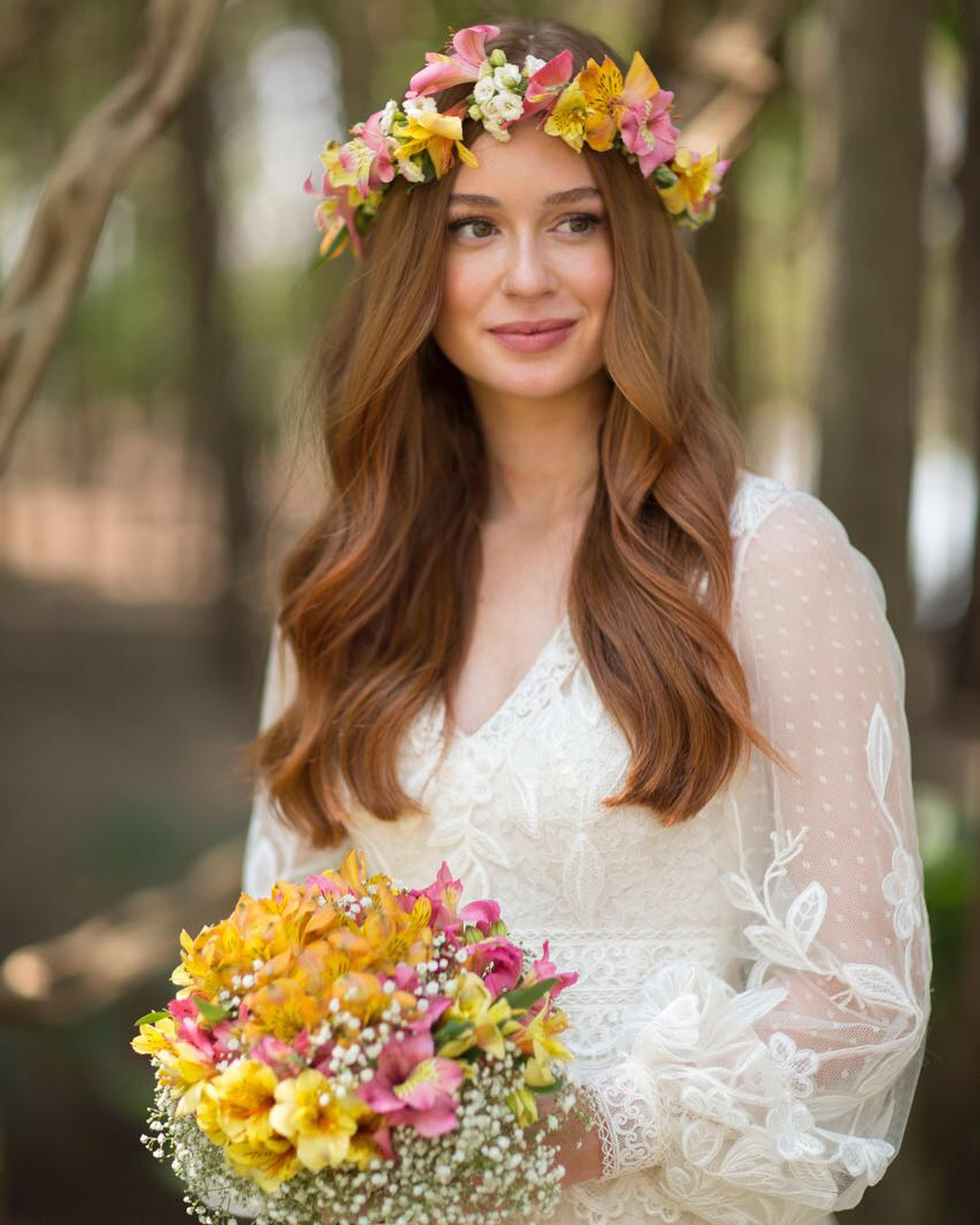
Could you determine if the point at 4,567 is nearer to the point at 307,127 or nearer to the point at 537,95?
the point at 307,127

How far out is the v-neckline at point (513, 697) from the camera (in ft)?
7.41

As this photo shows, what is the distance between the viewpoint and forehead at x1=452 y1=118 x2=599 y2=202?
2.23m

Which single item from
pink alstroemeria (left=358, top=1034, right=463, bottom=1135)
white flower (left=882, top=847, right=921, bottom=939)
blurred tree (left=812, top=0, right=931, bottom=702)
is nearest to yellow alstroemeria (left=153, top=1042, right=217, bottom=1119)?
pink alstroemeria (left=358, top=1034, right=463, bottom=1135)

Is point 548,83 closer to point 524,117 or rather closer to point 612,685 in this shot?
point 524,117

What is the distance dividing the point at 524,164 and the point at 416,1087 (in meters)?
1.44

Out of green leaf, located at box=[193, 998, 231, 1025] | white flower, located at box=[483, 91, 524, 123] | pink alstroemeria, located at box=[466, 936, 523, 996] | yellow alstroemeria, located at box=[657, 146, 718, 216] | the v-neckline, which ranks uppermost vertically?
white flower, located at box=[483, 91, 524, 123]

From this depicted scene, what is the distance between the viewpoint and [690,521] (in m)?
2.20

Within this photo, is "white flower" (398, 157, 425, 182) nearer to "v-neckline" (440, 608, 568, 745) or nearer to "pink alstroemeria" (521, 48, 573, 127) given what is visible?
"pink alstroemeria" (521, 48, 573, 127)

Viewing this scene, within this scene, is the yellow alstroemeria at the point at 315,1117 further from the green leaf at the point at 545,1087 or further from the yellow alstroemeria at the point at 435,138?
the yellow alstroemeria at the point at 435,138

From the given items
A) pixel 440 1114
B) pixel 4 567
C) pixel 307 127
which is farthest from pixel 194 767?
pixel 440 1114

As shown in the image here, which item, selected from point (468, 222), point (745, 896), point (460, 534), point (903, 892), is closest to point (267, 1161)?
point (745, 896)

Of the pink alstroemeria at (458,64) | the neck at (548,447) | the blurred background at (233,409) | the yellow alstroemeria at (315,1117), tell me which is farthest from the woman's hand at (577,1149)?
the pink alstroemeria at (458,64)

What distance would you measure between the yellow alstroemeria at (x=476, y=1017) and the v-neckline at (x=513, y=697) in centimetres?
63

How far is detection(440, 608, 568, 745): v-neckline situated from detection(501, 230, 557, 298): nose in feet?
1.75
